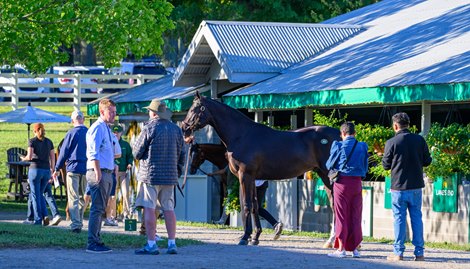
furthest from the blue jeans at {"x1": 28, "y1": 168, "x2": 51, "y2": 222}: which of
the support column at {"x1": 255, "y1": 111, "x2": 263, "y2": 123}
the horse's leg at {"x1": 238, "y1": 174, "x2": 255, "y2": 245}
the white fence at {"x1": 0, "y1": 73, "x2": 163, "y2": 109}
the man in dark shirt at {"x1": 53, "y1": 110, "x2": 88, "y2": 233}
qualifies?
the white fence at {"x1": 0, "y1": 73, "x2": 163, "y2": 109}

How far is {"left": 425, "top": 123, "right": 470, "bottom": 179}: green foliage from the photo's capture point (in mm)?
17922

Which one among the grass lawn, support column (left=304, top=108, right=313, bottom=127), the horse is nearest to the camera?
the horse

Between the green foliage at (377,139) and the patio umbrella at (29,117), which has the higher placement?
the patio umbrella at (29,117)

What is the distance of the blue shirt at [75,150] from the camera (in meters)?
19.2

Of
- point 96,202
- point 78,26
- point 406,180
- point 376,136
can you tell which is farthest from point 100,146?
point 78,26

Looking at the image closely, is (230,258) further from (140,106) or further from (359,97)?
(140,106)

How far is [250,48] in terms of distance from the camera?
2394cm

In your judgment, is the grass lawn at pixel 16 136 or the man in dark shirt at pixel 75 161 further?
the grass lawn at pixel 16 136

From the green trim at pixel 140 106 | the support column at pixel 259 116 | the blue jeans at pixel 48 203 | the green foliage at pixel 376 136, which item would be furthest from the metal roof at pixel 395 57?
the blue jeans at pixel 48 203

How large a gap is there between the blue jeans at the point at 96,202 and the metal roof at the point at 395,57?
5096 millimetres

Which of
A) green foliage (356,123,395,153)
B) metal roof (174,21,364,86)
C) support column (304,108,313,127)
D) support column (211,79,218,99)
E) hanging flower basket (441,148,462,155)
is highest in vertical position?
metal roof (174,21,364,86)

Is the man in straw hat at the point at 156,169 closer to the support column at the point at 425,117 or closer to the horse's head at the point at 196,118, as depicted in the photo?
the horse's head at the point at 196,118

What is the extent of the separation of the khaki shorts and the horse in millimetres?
2918

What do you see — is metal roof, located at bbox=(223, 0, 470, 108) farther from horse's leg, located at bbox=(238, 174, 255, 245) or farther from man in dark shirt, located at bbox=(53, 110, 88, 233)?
man in dark shirt, located at bbox=(53, 110, 88, 233)
